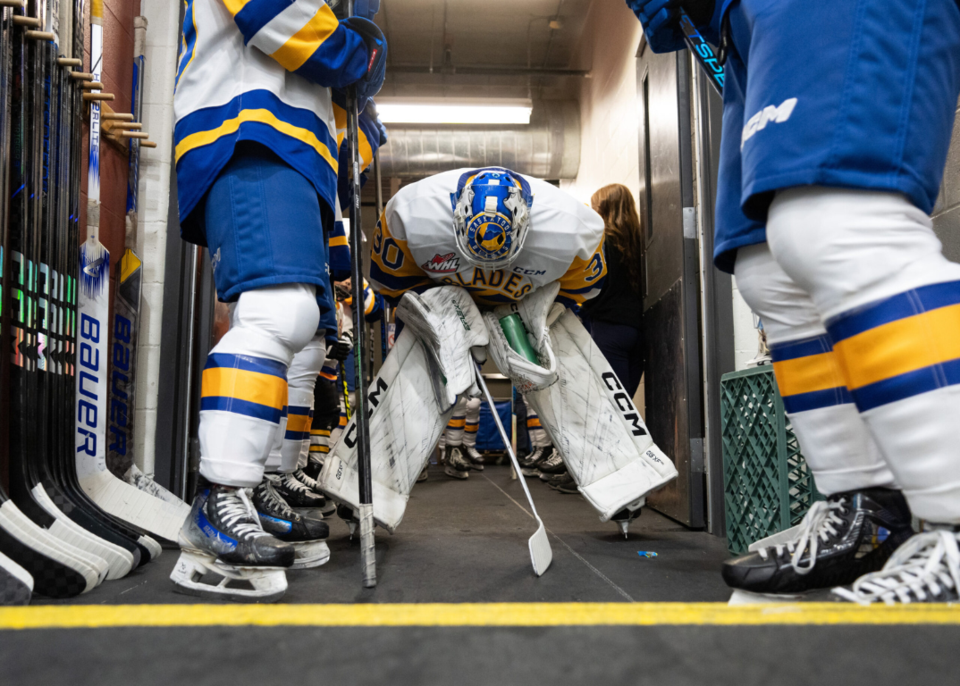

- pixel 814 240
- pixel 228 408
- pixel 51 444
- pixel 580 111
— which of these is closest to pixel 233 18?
pixel 228 408

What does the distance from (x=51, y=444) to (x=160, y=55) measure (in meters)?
1.40

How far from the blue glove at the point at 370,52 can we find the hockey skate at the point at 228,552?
3.15 ft

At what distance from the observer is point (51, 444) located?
1362mm

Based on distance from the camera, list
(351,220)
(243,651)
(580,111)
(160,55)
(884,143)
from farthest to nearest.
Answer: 1. (580,111)
2. (160,55)
3. (351,220)
4. (884,143)
5. (243,651)

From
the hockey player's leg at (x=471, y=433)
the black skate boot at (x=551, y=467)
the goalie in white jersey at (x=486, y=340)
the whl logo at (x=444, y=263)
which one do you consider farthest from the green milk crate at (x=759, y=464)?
the hockey player's leg at (x=471, y=433)

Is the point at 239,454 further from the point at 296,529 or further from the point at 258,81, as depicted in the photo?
the point at 258,81

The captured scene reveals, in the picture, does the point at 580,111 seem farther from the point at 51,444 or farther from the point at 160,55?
the point at 51,444

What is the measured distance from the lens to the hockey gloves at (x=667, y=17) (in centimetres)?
107

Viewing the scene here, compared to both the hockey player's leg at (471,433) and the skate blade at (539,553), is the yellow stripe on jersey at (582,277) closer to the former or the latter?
the skate blade at (539,553)

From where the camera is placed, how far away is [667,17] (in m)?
1.15

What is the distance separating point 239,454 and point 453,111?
572cm

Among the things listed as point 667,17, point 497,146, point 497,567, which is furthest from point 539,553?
point 497,146

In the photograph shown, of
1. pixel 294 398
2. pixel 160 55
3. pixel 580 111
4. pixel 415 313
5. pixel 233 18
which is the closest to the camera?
pixel 233 18

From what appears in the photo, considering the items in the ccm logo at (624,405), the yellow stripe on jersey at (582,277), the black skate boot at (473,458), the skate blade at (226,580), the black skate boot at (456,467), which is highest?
the yellow stripe on jersey at (582,277)
